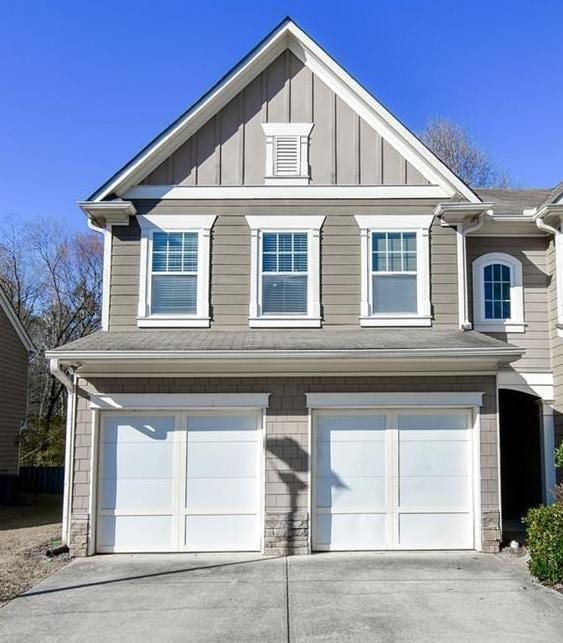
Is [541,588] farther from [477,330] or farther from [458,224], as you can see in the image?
[458,224]

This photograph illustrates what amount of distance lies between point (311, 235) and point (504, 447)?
6.14 metres

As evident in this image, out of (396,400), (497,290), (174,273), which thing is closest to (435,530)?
(396,400)

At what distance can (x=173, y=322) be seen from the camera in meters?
10.5

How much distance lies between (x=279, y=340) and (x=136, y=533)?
3430 millimetres

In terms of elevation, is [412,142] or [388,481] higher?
[412,142]

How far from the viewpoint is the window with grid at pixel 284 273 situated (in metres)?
10.6

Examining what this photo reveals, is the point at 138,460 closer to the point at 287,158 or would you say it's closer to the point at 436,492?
the point at 436,492

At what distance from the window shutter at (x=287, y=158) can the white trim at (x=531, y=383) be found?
487 cm

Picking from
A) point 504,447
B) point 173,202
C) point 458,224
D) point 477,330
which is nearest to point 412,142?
point 458,224

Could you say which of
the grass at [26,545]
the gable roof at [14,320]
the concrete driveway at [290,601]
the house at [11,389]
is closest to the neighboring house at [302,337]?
the grass at [26,545]

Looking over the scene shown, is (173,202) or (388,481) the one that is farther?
(173,202)

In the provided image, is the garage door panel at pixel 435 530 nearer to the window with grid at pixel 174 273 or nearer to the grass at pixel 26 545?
the window with grid at pixel 174 273

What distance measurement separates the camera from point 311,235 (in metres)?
10.7

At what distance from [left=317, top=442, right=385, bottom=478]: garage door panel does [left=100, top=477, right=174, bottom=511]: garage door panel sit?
2221 mm
